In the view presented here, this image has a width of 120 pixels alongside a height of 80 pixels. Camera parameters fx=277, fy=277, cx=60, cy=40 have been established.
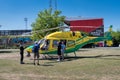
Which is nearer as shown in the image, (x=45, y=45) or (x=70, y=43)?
(x=45, y=45)

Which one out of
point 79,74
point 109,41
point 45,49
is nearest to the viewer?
point 79,74

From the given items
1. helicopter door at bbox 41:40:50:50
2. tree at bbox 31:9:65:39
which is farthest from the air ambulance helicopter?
tree at bbox 31:9:65:39

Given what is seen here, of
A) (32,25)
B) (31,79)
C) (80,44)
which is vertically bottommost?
(31,79)

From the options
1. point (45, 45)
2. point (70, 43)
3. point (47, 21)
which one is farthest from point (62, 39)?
point (47, 21)

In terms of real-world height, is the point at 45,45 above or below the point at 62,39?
below

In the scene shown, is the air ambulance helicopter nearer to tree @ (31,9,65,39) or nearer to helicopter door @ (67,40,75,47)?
helicopter door @ (67,40,75,47)

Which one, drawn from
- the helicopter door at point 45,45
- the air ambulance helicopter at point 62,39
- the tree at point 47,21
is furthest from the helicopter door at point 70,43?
the tree at point 47,21

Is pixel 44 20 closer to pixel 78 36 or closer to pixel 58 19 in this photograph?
pixel 58 19

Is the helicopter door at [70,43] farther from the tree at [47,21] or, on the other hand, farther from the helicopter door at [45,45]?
the tree at [47,21]

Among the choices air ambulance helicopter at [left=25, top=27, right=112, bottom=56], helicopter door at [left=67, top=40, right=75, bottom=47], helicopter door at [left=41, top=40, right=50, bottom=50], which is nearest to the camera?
helicopter door at [left=41, top=40, right=50, bottom=50]

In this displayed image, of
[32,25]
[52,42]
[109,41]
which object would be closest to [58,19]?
[32,25]

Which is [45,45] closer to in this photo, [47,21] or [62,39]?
[62,39]

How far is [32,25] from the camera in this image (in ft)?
181

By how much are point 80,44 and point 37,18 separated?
26.1 metres
